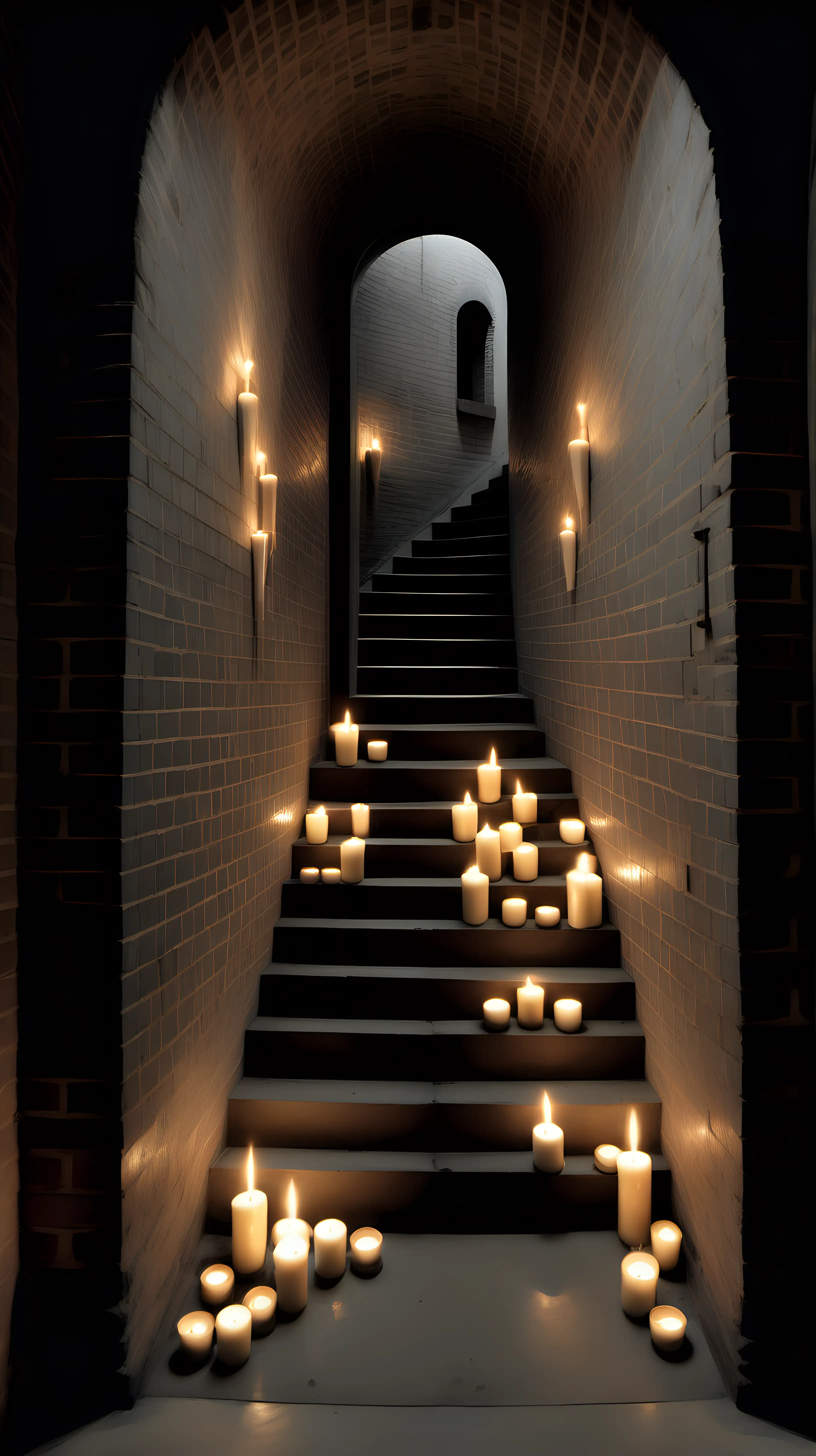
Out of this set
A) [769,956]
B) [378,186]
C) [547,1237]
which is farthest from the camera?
[378,186]

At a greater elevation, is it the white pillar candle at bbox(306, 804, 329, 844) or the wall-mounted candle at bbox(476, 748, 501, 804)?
the wall-mounted candle at bbox(476, 748, 501, 804)

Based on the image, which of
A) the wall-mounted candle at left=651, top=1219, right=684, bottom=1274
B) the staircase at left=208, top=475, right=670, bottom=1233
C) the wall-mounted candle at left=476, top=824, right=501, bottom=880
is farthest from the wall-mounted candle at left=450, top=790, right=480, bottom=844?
the wall-mounted candle at left=651, top=1219, right=684, bottom=1274

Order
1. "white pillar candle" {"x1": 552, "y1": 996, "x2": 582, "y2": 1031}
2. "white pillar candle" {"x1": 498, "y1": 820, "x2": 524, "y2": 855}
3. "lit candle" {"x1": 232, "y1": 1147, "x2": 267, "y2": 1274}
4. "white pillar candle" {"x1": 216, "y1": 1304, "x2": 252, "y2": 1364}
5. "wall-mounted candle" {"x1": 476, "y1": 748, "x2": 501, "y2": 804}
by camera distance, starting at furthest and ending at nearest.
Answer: "wall-mounted candle" {"x1": 476, "y1": 748, "x2": 501, "y2": 804}
"white pillar candle" {"x1": 498, "y1": 820, "x2": 524, "y2": 855}
"white pillar candle" {"x1": 552, "y1": 996, "x2": 582, "y2": 1031}
"lit candle" {"x1": 232, "y1": 1147, "x2": 267, "y2": 1274}
"white pillar candle" {"x1": 216, "y1": 1304, "x2": 252, "y2": 1364}

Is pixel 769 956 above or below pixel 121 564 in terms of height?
below

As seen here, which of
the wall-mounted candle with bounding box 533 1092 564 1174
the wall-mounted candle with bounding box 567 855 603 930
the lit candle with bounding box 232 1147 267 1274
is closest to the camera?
the lit candle with bounding box 232 1147 267 1274

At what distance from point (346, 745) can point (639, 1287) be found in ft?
7.59

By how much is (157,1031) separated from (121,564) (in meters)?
1.08

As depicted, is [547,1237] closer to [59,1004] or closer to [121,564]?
[59,1004]

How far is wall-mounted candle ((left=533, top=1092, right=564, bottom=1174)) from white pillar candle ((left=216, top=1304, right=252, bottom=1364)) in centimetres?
82

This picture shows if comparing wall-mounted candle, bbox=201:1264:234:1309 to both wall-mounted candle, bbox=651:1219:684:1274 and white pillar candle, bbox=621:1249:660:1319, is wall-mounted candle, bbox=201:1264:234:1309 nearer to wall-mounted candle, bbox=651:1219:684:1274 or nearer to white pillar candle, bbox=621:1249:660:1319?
white pillar candle, bbox=621:1249:660:1319

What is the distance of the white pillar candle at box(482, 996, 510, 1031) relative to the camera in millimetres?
2311

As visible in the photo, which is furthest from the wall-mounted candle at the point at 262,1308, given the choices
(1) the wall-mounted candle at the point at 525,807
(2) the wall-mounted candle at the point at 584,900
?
(1) the wall-mounted candle at the point at 525,807

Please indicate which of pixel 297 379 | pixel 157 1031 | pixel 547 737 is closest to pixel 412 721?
pixel 547 737

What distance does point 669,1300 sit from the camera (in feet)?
5.79
